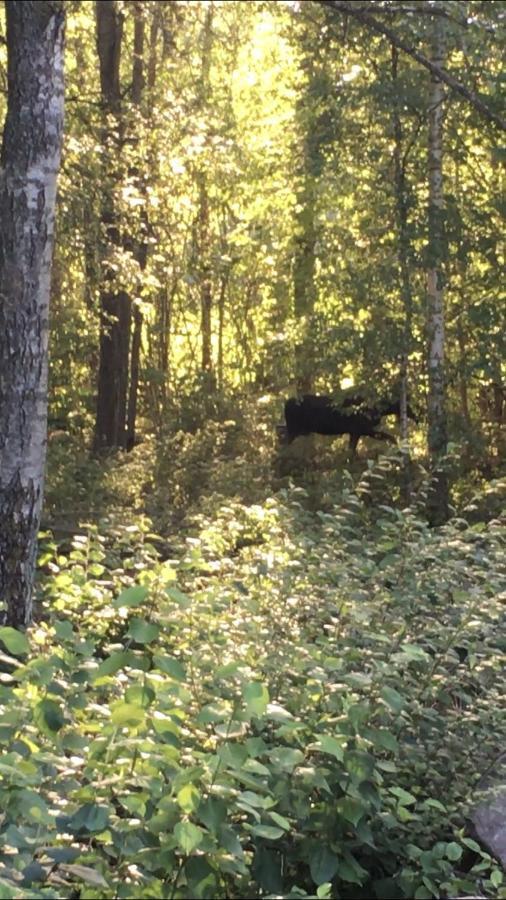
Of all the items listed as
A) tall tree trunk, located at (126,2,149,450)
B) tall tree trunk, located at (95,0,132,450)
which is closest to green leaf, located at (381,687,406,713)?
tall tree trunk, located at (126,2,149,450)

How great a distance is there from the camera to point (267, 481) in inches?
502

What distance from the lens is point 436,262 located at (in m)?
10.4

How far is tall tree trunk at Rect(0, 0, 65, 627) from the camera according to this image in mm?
5660

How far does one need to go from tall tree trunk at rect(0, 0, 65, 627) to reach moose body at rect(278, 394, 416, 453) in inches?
261

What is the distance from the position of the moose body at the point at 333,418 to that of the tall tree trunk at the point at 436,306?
1.18 metres

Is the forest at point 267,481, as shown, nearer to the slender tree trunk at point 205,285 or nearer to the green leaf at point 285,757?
the green leaf at point 285,757

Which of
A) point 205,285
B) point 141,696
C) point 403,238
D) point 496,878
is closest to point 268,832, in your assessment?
point 141,696

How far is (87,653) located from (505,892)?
1565 millimetres

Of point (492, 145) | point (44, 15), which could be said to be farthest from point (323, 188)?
point (44, 15)

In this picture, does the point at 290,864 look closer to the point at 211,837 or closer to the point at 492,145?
the point at 211,837

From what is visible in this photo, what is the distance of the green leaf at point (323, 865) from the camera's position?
9.85 feet

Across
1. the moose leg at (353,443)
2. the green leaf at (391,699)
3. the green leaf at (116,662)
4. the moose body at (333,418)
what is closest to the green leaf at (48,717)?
the green leaf at (116,662)

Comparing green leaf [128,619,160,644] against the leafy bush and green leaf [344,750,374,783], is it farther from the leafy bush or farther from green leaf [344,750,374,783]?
green leaf [344,750,374,783]

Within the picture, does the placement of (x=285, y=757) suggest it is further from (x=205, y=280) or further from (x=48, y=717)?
(x=205, y=280)
